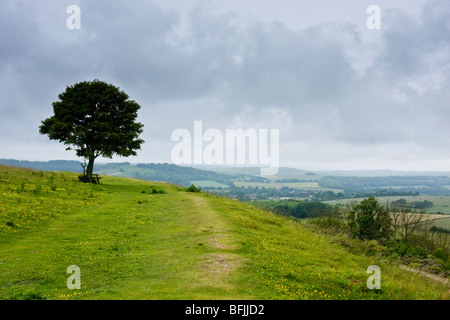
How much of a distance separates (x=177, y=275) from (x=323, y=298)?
536 centimetres

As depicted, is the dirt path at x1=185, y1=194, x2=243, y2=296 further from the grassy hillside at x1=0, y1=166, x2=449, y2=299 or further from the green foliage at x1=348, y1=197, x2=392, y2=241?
Answer: the green foliage at x1=348, y1=197, x2=392, y2=241

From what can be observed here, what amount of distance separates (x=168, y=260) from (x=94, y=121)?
39147 mm

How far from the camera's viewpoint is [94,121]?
4659 centimetres

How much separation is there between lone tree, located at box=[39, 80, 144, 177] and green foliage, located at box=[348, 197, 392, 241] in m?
43.3

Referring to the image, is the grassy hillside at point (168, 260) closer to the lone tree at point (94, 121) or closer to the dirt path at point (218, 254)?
the dirt path at point (218, 254)

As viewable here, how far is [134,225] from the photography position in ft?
71.7

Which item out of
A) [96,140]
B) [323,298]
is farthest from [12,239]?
[96,140]

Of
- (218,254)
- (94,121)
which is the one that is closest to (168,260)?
(218,254)

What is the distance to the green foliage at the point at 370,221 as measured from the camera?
2153 inches

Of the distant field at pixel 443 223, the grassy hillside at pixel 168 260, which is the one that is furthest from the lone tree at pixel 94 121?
the distant field at pixel 443 223

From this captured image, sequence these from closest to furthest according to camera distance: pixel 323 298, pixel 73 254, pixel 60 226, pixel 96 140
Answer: pixel 323 298
pixel 73 254
pixel 60 226
pixel 96 140

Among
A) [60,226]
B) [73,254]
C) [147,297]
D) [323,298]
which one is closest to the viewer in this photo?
[147,297]

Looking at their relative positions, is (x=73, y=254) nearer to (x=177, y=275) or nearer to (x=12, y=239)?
(x=12, y=239)

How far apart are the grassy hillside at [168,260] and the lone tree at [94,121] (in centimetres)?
2176
